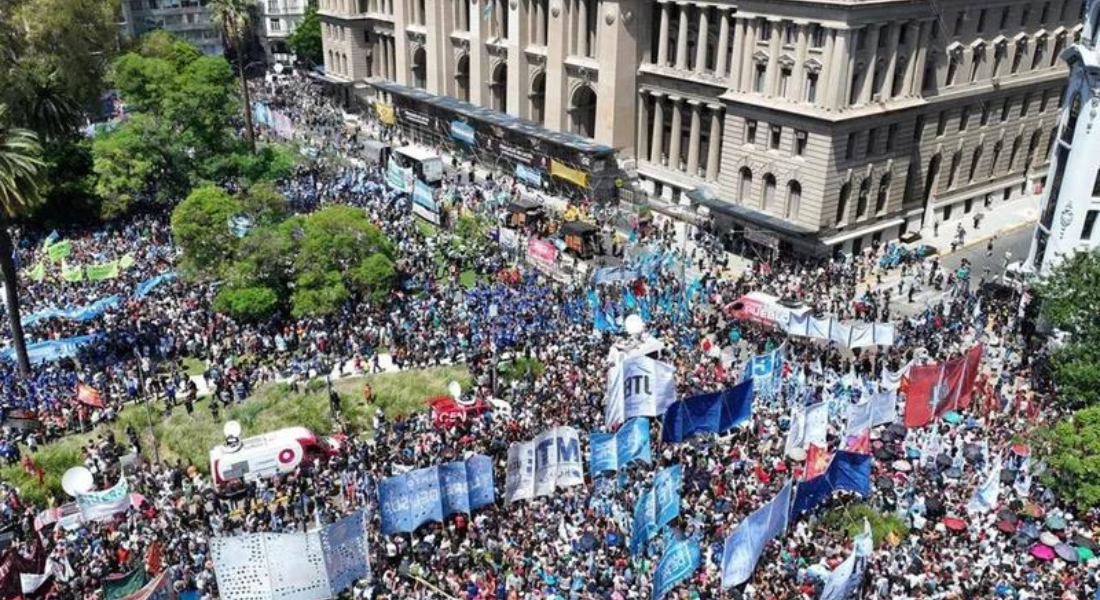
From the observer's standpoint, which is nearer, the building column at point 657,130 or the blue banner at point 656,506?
the blue banner at point 656,506

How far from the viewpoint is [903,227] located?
65438 mm

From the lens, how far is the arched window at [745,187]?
62062mm

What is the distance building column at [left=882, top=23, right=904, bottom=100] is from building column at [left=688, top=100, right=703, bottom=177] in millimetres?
13310

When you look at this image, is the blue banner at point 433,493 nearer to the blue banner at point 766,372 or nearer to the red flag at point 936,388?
the blue banner at point 766,372

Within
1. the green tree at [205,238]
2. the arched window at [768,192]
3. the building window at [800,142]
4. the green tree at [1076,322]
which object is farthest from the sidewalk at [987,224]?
the green tree at [205,238]

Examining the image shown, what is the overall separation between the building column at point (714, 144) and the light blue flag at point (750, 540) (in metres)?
41.3

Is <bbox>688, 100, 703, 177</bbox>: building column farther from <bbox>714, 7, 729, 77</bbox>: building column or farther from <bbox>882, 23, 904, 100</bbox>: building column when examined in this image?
<bbox>882, 23, 904, 100</bbox>: building column

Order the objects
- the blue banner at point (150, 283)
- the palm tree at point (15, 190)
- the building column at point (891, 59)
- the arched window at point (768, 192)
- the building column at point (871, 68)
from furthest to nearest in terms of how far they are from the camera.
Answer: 1. the arched window at point (768, 192)
2. the building column at point (891, 59)
3. the building column at point (871, 68)
4. the blue banner at point (150, 283)
5. the palm tree at point (15, 190)

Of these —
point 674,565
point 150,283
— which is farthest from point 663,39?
point 674,565

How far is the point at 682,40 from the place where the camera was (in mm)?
65938

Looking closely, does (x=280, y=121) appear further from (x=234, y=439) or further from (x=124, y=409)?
(x=234, y=439)

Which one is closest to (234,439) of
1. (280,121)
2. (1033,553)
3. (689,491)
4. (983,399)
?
(689,491)

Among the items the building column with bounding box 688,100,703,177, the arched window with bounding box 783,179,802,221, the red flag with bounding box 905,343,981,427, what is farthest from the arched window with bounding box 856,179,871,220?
the red flag with bounding box 905,343,981,427

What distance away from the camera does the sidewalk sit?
65.2 metres
